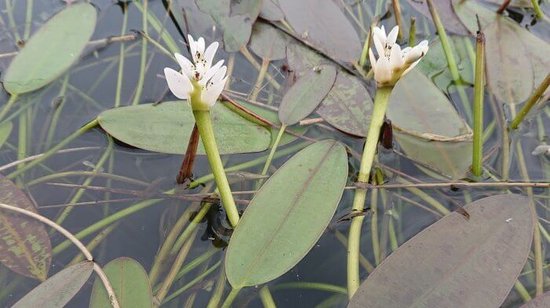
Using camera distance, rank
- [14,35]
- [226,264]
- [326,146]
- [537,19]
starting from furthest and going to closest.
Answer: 1. [537,19]
2. [14,35]
3. [326,146]
4. [226,264]

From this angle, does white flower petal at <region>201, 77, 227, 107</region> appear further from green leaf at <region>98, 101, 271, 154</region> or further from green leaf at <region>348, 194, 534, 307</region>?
green leaf at <region>348, 194, 534, 307</region>

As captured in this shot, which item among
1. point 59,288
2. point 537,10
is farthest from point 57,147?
point 537,10

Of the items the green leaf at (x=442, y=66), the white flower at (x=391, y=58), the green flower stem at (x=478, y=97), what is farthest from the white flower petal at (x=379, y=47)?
the green leaf at (x=442, y=66)

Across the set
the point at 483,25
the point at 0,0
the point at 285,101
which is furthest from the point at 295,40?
the point at 0,0

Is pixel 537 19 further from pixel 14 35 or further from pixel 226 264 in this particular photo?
pixel 14 35

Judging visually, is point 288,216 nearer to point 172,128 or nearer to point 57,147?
point 172,128

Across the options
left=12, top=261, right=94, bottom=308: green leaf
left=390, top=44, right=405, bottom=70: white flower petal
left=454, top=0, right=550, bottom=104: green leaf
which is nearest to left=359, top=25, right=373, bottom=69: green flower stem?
left=454, top=0, right=550, bottom=104: green leaf
